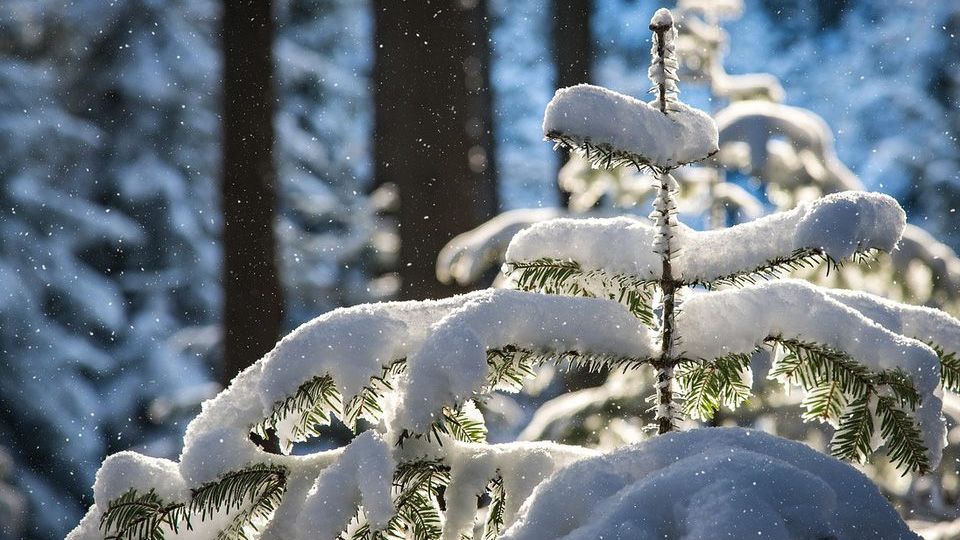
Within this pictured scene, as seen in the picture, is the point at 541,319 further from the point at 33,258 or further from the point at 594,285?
the point at 33,258

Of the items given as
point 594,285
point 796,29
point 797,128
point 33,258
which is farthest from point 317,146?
point 594,285

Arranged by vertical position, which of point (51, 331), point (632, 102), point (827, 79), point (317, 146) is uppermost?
point (632, 102)

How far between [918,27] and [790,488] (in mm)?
9271

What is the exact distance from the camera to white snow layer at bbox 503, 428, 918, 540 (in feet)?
2.84

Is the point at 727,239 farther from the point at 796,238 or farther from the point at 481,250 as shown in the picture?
the point at 481,250

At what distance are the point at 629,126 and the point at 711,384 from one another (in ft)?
1.34

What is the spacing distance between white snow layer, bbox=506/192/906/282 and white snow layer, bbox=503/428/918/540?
27 centimetres

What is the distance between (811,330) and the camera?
1.20 m

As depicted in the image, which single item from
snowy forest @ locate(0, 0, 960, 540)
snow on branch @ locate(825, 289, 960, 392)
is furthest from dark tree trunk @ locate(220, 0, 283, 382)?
snow on branch @ locate(825, 289, 960, 392)

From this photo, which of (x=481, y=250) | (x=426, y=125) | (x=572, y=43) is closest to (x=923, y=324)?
(x=481, y=250)

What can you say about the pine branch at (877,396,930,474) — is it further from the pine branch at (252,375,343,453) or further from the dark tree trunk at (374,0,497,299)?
the dark tree trunk at (374,0,497,299)

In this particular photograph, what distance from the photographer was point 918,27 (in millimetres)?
8828

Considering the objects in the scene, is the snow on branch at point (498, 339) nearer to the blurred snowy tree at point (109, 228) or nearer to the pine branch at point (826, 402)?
the pine branch at point (826, 402)

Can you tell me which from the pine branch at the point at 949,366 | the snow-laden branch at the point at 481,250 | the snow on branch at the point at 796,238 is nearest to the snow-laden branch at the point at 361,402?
the snow on branch at the point at 796,238
